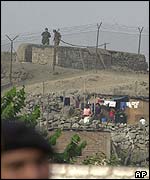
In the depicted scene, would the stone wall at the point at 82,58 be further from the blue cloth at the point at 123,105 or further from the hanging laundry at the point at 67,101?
the blue cloth at the point at 123,105

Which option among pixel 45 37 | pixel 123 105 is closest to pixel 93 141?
pixel 123 105

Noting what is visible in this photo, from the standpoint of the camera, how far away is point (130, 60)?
1505 inches

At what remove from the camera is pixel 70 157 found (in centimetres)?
1062

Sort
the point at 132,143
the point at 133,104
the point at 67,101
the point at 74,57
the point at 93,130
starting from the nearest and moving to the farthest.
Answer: the point at 93,130
the point at 132,143
the point at 133,104
the point at 67,101
the point at 74,57

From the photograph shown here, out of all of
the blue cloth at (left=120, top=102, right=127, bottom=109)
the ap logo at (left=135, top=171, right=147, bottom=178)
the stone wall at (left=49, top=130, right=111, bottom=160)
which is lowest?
the stone wall at (left=49, top=130, right=111, bottom=160)

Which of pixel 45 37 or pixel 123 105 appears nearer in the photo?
pixel 123 105

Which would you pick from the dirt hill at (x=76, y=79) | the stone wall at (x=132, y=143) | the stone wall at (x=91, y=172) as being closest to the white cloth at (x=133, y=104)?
the stone wall at (x=132, y=143)

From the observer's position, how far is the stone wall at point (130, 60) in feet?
123

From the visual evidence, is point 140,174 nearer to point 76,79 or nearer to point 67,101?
point 67,101

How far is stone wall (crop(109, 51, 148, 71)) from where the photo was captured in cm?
3734

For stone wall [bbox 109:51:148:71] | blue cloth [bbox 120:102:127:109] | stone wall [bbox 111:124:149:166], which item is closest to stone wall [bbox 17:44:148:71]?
stone wall [bbox 109:51:148:71]

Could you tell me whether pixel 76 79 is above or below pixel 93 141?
above

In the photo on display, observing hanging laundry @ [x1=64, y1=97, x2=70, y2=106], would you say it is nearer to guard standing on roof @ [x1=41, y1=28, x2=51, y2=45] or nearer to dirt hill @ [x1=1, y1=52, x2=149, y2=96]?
dirt hill @ [x1=1, y1=52, x2=149, y2=96]

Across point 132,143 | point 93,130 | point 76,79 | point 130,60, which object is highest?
point 130,60
